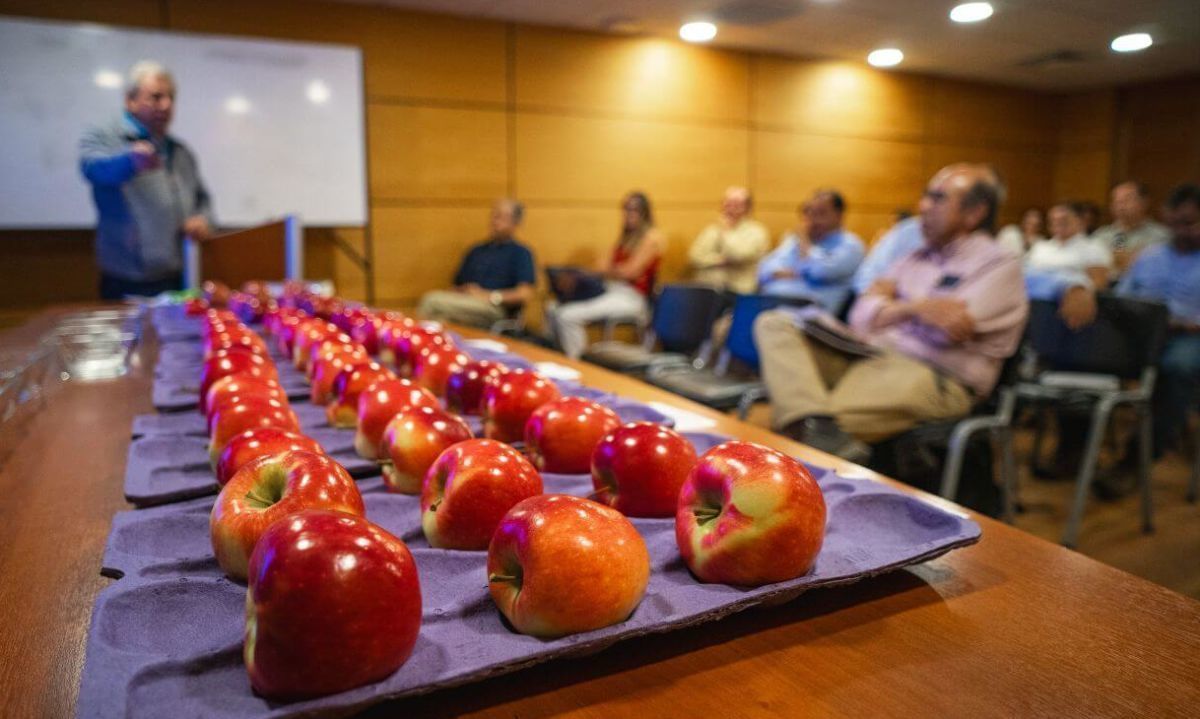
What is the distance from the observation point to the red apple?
2.80ft

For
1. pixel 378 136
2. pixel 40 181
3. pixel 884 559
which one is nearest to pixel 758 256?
pixel 378 136

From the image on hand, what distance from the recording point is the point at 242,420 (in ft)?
3.06

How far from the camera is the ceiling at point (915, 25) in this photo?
539cm

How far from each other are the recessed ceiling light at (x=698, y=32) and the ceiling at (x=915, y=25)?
0.08 m

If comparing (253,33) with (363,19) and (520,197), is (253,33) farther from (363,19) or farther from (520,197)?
(520,197)

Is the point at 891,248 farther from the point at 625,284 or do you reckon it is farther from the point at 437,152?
the point at 437,152

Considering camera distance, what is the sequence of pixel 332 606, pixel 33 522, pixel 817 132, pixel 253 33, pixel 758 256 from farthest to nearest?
1. pixel 817 132
2. pixel 758 256
3. pixel 253 33
4. pixel 33 522
5. pixel 332 606

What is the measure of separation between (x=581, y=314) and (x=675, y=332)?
1.86m

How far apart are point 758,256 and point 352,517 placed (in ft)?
19.1

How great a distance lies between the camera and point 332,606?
48cm

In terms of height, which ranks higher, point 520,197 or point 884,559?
point 520,197

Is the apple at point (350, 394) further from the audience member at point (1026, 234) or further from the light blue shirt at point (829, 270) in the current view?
the audience member at point (1026, 234)

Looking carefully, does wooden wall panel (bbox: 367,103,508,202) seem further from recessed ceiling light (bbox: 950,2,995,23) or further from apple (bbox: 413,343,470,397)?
apple (bbox: 413,343,470,397)

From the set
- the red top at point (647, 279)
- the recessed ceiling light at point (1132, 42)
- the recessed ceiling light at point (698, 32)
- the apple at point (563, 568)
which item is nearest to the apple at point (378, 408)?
the apple at point (563, 568)
